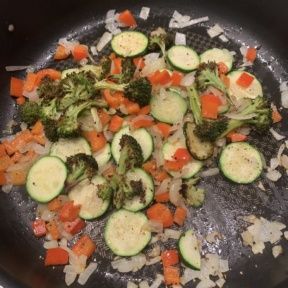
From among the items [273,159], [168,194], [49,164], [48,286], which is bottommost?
[48,286]

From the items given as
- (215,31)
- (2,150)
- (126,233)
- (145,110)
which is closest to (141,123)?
(145,110)

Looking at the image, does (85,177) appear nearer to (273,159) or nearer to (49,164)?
(49,164)

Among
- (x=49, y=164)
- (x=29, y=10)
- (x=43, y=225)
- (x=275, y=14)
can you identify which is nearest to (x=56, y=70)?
(x=29, y=10)

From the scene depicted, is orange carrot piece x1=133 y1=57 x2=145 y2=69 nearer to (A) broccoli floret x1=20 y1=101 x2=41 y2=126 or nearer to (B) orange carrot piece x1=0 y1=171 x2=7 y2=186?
(A) broccoli floret x1=20 y1=101 x2=41 y2=126

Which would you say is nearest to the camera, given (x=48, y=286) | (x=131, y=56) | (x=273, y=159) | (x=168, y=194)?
(x=48, y=286)

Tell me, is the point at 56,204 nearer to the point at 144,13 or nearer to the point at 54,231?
the point at 54,231

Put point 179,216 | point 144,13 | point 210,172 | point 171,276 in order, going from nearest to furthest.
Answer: point 171,276, point 179,216, point 210,172, point 144,13
